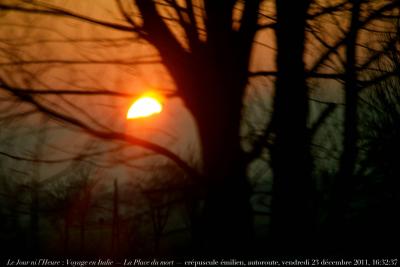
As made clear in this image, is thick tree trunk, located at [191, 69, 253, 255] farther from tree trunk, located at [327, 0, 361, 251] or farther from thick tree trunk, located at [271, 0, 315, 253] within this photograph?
tree trunk, located at [327, 0, 361, 251]

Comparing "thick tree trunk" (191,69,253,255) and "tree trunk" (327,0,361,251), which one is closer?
"thick tree trunk" (191,69,253,255)

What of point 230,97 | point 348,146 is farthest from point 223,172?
point 348,146

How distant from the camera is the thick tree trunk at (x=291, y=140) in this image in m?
3.55

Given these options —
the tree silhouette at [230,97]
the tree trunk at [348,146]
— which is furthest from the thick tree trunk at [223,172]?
the tree trunk at [348,146]

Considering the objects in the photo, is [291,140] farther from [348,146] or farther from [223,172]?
[348,146]

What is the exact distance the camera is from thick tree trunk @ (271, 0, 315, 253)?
11.6 ft

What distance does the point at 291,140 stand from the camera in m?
3.71

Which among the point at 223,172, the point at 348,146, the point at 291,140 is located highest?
the point at 291,140

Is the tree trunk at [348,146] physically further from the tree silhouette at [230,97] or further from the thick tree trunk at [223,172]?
the thick tree trunk at [223,172]

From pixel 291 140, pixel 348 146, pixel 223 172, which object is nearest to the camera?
pixel 223 172

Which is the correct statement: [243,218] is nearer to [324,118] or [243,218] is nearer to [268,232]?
[268,232]

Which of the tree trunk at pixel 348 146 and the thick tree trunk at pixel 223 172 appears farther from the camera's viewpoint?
the tree trunk at pixel 348 146

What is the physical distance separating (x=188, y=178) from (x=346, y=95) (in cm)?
234

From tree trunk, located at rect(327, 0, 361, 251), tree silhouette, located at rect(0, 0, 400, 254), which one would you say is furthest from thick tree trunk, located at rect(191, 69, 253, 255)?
tree trunk, located at rect(327, 0, 361, 251)
